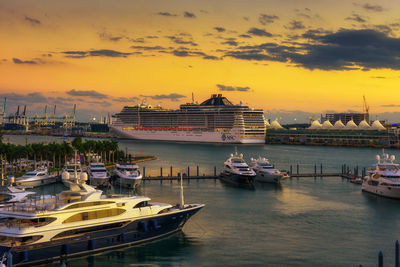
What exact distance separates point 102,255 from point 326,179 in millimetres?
35520

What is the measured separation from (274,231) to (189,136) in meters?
113

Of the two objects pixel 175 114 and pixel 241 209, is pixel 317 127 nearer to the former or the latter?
pixel 175 114

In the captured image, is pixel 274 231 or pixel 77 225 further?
pixel 274 231

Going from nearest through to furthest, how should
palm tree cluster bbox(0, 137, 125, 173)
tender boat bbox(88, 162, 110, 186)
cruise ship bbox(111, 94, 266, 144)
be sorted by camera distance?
1. tender boat bbox(88, 162, 110, 186)
2. palm tree cluster bbox(0, 137, 125, 173)
3. cruise ship bbox(111, 94, 266, 144)

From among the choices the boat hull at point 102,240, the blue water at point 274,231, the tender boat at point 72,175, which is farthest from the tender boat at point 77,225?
the tender boat at point 72,175

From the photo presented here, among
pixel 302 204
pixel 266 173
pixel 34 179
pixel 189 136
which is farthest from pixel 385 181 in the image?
pixel 189 136

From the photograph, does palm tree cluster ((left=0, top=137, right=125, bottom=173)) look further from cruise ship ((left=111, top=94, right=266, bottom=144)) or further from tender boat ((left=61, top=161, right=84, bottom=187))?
cruise ship ((left=111, top=94, right=266, bottom=144))

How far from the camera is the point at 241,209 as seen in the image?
34.4m

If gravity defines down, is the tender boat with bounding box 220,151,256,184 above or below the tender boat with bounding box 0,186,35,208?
below

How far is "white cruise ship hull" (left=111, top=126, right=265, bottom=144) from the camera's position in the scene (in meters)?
133

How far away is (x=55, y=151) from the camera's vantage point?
59.4m

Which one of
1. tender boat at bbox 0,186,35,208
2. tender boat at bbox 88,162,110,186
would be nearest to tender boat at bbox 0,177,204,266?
tender boat at bbox 0,186,35,208

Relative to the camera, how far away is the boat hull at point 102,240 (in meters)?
20.4

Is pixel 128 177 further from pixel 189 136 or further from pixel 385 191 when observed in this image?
pixel 189 136
